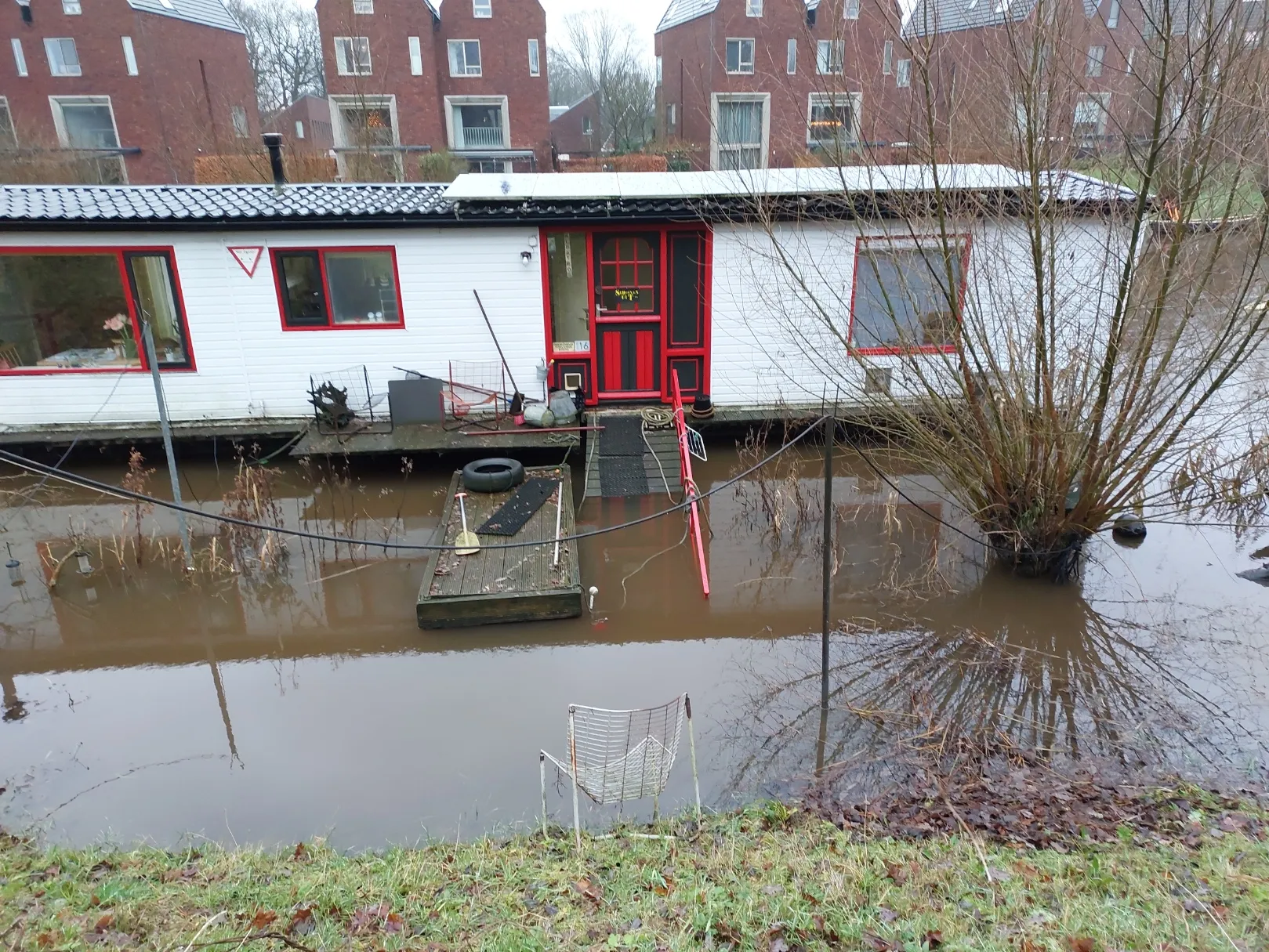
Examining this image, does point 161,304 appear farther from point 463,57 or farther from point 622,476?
point 463,57

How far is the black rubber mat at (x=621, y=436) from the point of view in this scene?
9.29 m

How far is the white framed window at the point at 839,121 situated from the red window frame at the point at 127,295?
7695mm

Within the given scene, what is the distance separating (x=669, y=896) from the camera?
3.52 metres

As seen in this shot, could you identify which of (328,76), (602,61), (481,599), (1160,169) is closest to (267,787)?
(481,599)

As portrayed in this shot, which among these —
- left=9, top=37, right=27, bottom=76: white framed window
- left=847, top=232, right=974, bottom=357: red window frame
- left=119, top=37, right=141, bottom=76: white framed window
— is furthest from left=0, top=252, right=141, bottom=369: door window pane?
left=9, top=37, right=27, bottom=76: white framed window

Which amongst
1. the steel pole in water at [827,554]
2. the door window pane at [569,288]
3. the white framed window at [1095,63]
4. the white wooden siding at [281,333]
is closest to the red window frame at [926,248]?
the white framed window at [1095,63]

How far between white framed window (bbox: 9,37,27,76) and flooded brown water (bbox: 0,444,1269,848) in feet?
93.5

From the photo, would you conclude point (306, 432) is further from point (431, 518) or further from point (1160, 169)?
point (1160, 169)

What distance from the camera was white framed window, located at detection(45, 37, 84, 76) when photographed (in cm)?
2767

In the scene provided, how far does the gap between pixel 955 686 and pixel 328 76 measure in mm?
29581

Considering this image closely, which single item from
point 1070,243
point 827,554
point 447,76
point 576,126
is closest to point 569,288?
point 1070,243

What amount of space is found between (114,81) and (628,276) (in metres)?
27.7

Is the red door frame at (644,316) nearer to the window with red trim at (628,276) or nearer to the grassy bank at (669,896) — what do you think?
the window with red trim at (628,276)

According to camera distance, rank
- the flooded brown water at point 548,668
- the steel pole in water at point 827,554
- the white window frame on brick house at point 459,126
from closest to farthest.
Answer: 1. the flooded brown water at point 548,668
2. the steel pole in water at point 827,554
3. the white window frame on brick house at point 459,126
